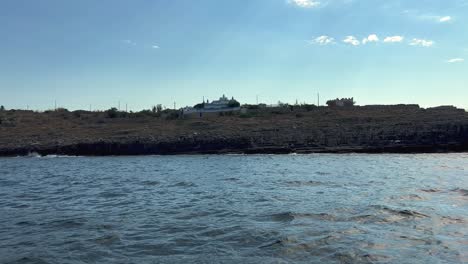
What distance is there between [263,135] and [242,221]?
44.0 m

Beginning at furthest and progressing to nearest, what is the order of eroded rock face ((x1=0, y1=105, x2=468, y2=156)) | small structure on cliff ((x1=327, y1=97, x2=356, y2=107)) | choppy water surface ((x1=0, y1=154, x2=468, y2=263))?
small structure on cliff ((x1=327, y1=97, x2=356, y2=107))
eroded rock face ((x1=0, y1=105, x2=468, y2=156))
choppy water surface ((x1=0, y1=154, x2=468, y2=263))

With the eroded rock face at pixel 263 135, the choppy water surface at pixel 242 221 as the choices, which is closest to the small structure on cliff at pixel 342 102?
the eroded rock face at pixel 263 135

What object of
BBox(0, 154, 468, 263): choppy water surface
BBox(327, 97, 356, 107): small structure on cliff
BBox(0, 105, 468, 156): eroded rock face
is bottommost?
BBox(0, 154, 468, 263): choppy water surface

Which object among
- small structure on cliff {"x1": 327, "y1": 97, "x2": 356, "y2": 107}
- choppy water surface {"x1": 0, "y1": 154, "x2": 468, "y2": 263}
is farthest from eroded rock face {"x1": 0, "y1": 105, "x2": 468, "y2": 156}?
choppy water surface {"x1": 0, "y1": 154, "x2": 468, "y2": 263}

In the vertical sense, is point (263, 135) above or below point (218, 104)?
below

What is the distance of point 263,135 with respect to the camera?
5819cm

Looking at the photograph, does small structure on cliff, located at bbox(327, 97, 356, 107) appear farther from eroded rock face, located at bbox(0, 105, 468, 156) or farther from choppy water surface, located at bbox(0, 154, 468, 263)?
choppy water surface, located at bbox(0, 154, 468, 263)

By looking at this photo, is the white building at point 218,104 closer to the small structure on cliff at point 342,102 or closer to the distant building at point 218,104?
the distant building at point 218,104

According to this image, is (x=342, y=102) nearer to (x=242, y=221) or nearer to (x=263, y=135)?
(x=263, y=135)

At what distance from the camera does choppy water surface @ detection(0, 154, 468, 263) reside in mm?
10820

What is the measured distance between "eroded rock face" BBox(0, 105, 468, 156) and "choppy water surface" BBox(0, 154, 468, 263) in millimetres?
26895

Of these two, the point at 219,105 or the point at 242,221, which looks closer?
the point at 242,221

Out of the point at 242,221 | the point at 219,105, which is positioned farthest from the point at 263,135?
the point at 219,105

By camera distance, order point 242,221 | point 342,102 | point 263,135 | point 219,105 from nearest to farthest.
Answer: point 242,221
point 263,135
point 342,102
point 219,105
